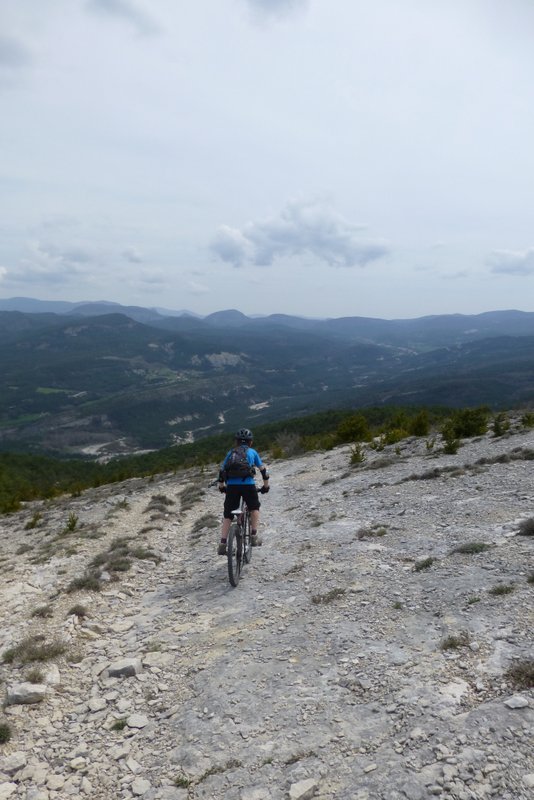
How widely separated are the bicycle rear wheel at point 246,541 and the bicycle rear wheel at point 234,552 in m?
0.39

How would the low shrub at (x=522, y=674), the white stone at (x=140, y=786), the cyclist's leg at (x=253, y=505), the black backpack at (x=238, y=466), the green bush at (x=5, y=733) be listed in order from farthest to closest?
the cyclist's leg at (x=253, y=505)
the black backpack at (x=238, y=466)
the green bush at (x=5, y=733)
the low shrub at (x=522, y=674)
the white stone at (x=140, y=786)

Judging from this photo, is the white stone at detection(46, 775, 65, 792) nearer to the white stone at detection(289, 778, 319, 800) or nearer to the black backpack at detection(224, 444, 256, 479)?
the white stone at detection(289, 778, 319, 800)

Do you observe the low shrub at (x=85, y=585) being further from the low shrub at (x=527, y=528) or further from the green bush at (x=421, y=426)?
the green bush at (x=421, y=426)

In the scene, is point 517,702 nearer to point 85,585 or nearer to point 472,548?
point 472,548

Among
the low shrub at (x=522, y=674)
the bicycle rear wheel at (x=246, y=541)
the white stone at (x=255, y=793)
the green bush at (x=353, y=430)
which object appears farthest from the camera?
the green bush at (x=353, y=430)

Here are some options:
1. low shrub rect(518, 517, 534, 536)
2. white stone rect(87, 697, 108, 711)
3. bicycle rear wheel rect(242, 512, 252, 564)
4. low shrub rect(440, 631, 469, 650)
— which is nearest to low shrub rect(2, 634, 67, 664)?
white stone rect(87, 697, 108, 711)

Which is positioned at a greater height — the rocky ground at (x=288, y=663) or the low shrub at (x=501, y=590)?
the low shrub at (x=501, y=590)

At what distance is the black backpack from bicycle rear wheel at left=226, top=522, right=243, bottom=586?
43.9 inches

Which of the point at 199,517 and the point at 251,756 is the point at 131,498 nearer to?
the point at 199,517

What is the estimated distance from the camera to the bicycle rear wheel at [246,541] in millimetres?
11219

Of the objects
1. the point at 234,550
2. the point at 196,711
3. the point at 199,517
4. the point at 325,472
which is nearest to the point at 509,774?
the point at 196,711

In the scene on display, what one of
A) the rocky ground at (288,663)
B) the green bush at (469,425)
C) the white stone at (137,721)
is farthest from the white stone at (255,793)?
the green bush at (469,425)

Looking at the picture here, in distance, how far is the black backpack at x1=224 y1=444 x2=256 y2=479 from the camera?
1049 centimetres

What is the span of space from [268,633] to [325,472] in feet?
49.4
